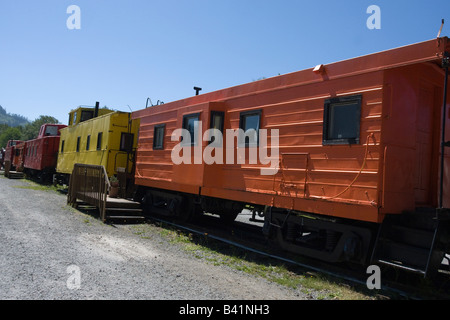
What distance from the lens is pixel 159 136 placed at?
10.2 meters

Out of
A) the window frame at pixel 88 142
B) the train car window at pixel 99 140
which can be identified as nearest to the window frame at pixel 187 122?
the train car window at pixel 99 140

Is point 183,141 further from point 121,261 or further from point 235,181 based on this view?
point 121,261

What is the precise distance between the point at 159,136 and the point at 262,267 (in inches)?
215

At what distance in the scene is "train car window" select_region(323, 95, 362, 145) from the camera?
5414 millimetres

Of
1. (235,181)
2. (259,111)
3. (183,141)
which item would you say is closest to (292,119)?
(259,111)

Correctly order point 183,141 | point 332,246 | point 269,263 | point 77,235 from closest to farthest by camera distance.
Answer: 1. point 332,246
2. point 269,263
3. point 77,235
4. point 183,141

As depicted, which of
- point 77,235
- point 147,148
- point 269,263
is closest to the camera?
point 269,263

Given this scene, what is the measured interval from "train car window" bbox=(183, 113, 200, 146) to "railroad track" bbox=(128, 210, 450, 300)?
7.10 ft

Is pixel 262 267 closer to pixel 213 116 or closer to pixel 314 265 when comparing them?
pixel 314 265

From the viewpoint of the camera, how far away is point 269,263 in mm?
6316

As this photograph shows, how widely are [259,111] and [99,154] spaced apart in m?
8.45

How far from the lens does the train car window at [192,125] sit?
27.3ft

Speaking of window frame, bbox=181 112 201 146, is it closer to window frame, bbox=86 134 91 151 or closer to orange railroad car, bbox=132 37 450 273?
orange railroad car, bbox=132 37 450 273

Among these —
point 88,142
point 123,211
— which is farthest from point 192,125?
point 88,142
